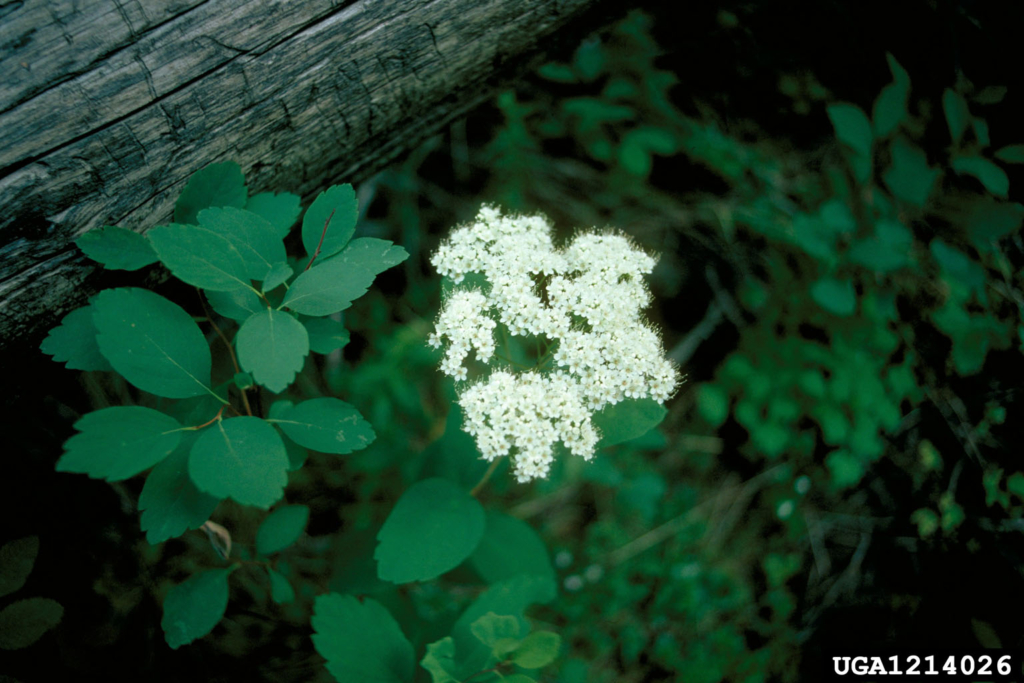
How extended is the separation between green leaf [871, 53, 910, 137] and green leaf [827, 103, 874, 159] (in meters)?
0.04

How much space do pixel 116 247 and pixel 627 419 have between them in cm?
135

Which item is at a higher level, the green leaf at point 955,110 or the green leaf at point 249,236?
the green leaf at point 249,236

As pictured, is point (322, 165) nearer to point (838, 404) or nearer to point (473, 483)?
point (473, 483)

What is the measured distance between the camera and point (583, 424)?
1529mm

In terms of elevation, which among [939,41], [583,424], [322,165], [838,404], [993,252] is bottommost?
[838,404]

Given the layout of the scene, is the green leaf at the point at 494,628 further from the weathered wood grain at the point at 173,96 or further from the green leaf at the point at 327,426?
the weathered wood grain at the point at 173,96

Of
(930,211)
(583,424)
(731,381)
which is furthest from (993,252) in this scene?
(583,424)

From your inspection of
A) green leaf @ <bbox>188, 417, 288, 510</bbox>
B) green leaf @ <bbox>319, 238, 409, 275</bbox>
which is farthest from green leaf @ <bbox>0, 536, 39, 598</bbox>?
green leaf @ <bbox>319, 238, 409, 275</bbox>

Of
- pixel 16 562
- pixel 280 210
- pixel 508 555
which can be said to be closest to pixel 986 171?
pixel 508 555

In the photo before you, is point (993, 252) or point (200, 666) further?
point (993, 252)

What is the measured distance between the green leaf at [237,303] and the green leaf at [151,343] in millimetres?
108

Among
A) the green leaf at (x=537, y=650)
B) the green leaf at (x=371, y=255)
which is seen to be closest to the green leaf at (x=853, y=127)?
the green leaf at (x=371, y=255)

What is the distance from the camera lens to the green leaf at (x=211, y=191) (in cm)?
137

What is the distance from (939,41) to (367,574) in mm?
2968
